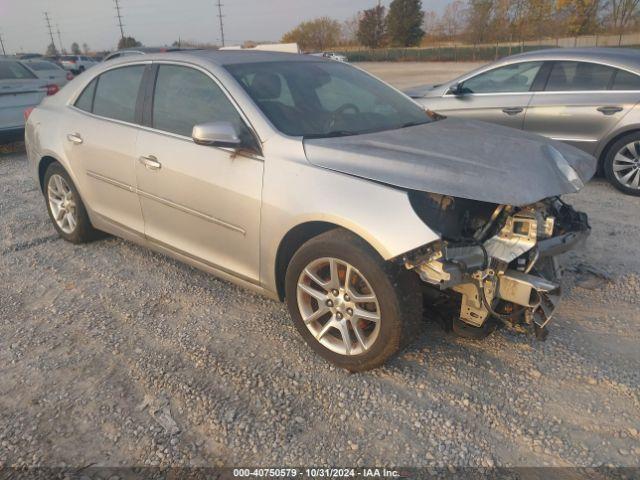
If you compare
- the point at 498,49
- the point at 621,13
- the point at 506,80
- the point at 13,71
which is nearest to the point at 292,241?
the point at 506,80

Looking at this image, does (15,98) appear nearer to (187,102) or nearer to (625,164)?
(187,102)

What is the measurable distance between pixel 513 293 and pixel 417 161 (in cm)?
82

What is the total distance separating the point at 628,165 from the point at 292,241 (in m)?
4.76

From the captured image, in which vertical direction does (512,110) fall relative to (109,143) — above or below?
below

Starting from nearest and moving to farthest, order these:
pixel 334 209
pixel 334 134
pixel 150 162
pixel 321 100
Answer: pixel 334 209 → pixel 334 134 → pixel 321 100 → pixel 150 162

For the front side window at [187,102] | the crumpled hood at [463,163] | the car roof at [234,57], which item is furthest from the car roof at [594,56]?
the front side window at [187,102]

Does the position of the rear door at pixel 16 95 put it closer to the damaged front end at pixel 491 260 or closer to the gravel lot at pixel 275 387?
the gravel lot at pixel 275 387

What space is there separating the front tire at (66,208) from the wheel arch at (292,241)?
2.34m

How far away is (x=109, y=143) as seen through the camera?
3.86m

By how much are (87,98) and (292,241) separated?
2.60m

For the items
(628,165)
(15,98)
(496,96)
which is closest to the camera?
(628,165)

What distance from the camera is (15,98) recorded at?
8.52 m

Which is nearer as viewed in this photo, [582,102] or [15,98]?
[582,102]

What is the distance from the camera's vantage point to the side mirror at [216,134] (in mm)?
2883
